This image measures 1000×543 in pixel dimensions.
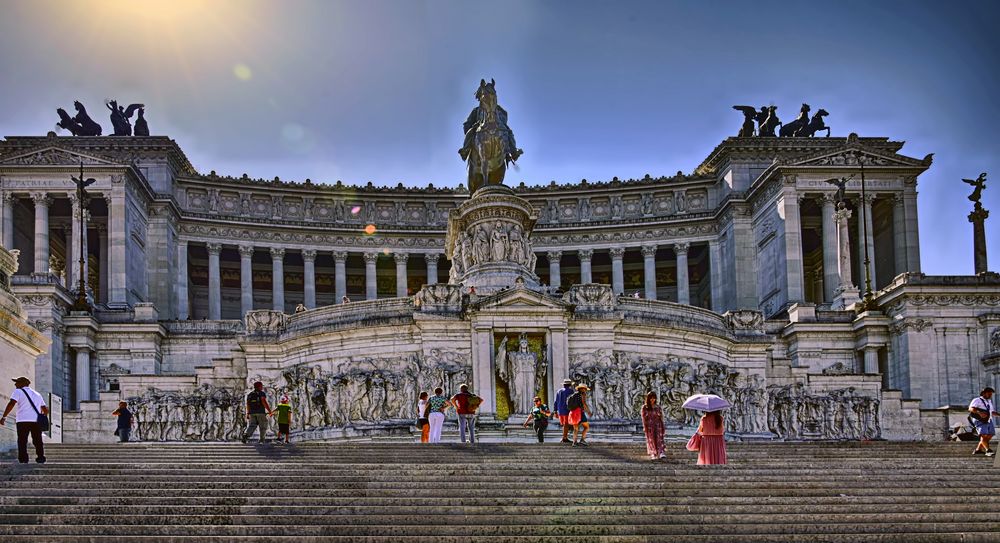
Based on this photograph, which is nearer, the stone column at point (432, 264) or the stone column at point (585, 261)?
the stone column at point (585, 261)

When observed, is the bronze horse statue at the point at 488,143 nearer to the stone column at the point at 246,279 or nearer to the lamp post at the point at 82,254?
the lamp post at the point at 82,254

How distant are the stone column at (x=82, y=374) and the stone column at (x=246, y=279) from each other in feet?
61.1

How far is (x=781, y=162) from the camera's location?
67750 mm

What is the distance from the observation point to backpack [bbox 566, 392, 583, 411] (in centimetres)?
2675

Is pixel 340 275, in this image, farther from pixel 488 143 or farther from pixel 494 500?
pixel 494 500

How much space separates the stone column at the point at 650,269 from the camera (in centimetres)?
7431

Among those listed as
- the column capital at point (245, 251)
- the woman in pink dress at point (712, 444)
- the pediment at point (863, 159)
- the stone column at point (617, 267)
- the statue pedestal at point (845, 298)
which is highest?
the pediment at point (863, 159)

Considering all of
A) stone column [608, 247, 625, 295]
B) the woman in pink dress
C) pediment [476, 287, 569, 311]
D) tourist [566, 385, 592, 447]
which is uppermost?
stone column [608, 247, 625, 295]

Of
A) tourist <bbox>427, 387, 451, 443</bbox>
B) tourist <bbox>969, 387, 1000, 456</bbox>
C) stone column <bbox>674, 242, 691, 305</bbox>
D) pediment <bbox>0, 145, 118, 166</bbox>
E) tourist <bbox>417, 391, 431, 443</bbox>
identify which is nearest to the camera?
tourist <bbox>969, 387, 1000, 456</bbox>

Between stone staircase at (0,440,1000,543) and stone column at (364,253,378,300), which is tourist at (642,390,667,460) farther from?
stone column at (364,253,378,300)

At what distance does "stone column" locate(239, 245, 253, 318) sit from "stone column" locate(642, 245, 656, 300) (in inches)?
846

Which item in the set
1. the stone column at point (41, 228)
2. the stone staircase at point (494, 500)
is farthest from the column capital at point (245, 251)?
the stone staircase at point (494, 500)

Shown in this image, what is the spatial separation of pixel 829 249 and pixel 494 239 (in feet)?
99.1

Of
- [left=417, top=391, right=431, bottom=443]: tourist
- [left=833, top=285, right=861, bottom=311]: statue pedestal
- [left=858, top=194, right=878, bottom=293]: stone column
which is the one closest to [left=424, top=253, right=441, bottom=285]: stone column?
[left=858, top=194, right=878, bottom=293]: stone column
